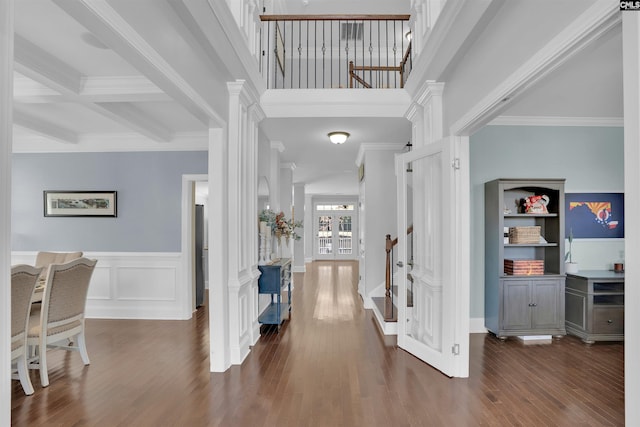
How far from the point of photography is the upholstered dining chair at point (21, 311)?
2778mm

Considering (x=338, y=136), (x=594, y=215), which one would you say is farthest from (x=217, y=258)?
(x=594, y=215)

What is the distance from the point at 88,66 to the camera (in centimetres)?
325

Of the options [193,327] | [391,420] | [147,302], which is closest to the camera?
[391,420]

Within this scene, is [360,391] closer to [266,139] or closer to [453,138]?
[453,138]

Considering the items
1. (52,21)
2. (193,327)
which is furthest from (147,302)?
(52,21)

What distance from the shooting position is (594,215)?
4738mm

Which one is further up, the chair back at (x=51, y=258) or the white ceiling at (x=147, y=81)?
the white ceiling at (x=147, y=81)

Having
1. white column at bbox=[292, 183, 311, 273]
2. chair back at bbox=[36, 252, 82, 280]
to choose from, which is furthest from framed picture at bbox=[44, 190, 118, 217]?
white column at bbox=[292, 183, 311, 273]

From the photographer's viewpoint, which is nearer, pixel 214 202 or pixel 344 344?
pixel 214 202

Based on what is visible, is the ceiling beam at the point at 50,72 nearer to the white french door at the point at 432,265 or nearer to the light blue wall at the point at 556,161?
the white french door at the point at 432,265

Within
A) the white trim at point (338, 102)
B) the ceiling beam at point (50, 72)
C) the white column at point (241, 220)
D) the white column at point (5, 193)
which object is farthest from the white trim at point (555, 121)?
the white column at point (5, 193)

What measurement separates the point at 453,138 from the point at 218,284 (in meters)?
2.48

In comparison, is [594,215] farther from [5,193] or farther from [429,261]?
[5,193]

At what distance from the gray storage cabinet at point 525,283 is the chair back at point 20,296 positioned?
4.61 meters
